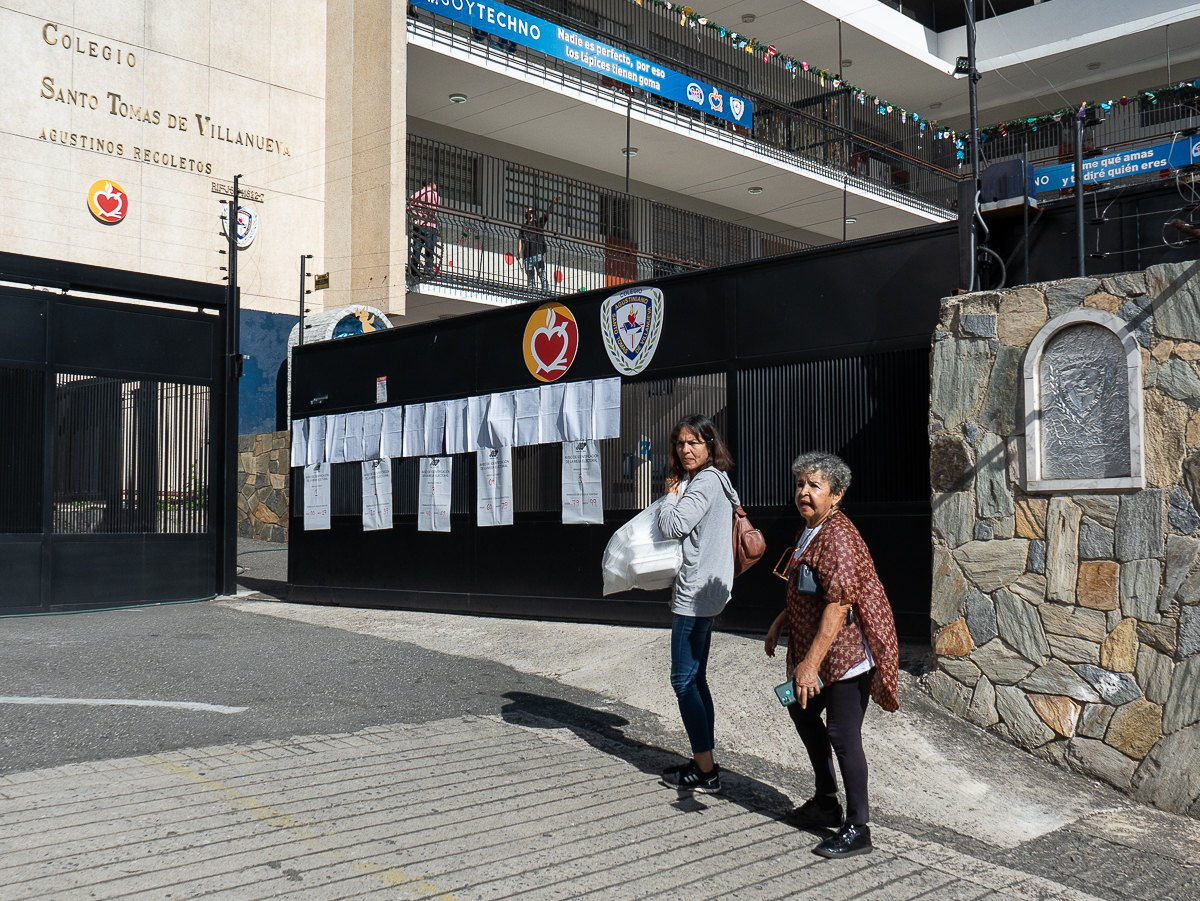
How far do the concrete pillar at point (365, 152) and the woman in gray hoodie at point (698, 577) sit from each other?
14.5m

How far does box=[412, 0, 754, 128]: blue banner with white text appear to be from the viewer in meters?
19.1

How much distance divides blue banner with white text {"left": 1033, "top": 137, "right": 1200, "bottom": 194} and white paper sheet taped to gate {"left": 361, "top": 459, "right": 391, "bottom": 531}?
10686mm

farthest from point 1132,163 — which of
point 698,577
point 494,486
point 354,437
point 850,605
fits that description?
point 850,605

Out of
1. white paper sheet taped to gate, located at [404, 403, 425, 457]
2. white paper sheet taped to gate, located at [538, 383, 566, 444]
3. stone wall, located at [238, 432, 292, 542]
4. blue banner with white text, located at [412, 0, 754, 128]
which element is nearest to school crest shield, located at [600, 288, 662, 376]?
white paper sheet taped to gate, located at [538, 383, 566, 444]

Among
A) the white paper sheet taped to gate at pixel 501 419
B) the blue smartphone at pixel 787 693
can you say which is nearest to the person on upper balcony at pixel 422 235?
the white paper sheet taped to gate at pixel 501 419

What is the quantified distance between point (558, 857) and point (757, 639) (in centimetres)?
376

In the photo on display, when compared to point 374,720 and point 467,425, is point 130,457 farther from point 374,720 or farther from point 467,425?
point 374,720

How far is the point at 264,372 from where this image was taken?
20109 mm

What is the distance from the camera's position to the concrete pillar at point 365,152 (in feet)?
61.9

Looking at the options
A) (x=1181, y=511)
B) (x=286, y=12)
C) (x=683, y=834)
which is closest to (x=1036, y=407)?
(x=1181, y=511)

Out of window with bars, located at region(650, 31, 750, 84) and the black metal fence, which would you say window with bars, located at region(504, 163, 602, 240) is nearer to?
the black metal fence

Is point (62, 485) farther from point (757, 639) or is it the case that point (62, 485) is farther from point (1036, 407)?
point (1036, 407)

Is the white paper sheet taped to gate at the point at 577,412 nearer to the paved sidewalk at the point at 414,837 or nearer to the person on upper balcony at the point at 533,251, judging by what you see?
the paved sidewalk at the point at 414,837

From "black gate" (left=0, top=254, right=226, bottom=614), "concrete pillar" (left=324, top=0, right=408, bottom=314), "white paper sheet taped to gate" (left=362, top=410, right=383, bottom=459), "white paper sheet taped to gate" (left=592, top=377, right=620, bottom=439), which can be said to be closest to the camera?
"white paper sheet taped to gate" (left=592, top=377, right=620, bottom=439)
